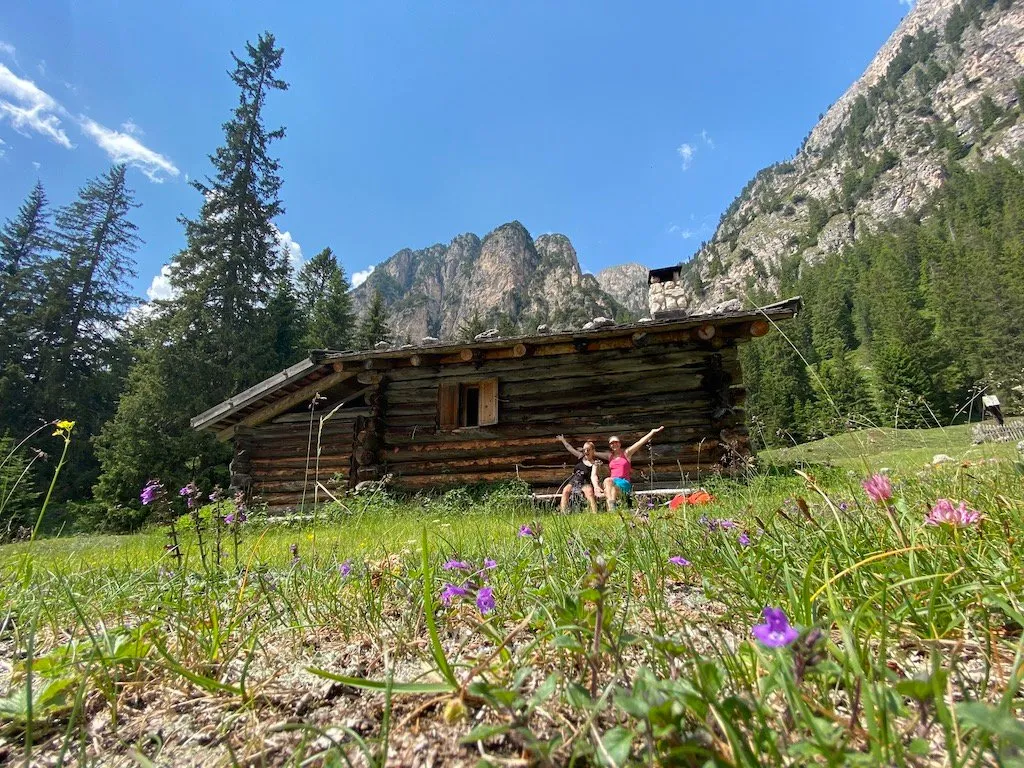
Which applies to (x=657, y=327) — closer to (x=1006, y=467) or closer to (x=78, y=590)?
(x=1006, y=467)

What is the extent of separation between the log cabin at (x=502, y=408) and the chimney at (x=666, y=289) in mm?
2159

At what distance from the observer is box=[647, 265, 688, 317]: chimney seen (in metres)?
11.2

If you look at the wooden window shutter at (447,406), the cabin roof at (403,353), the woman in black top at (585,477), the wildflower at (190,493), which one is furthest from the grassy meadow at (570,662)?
the wooden window shutter at (447,406)

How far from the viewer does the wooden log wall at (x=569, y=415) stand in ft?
28.4

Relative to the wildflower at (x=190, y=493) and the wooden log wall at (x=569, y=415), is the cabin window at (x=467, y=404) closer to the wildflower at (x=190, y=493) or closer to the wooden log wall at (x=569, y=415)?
the wooden log wall at (x=569, y=415)

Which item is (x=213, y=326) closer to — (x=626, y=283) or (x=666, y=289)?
(x=666, y=289)

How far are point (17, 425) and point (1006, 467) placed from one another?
37692 millimetres

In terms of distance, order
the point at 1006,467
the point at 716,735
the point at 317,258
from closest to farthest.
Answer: the point at 716,735 < the point at 1006,467 < the point at 317,258

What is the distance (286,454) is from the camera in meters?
10.9

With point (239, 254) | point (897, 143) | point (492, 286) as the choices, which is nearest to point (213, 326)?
point (239, 254)

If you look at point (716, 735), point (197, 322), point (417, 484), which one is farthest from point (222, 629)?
point (197, 322)

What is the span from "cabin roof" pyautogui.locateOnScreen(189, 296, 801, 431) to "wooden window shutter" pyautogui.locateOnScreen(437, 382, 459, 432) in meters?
0.53

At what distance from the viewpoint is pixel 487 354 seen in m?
9.69

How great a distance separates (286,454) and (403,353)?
12.7 feet
